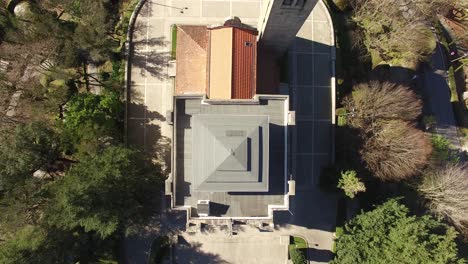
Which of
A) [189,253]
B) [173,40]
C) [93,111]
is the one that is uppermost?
[173,40]

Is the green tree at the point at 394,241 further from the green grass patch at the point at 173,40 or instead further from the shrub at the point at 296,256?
the green grass patch at the point at 173,40

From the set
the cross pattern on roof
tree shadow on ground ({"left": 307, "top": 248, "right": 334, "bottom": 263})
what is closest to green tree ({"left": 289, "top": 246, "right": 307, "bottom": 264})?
tree shadow on ground ({"left": 307, "top": 248, "right": 334, "bottom": 263})

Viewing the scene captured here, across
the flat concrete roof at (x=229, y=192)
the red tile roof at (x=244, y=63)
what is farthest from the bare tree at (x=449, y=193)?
the red tile roof at (x=244, y=63)

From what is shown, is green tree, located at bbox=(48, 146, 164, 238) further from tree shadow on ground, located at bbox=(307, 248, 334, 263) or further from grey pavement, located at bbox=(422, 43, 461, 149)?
grey pavement, located at bbox=(422, 43, 461, 149)

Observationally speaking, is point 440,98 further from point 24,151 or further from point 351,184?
point 24,151

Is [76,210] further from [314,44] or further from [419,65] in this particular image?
[419,65]

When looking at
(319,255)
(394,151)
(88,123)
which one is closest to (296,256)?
(319,255)
